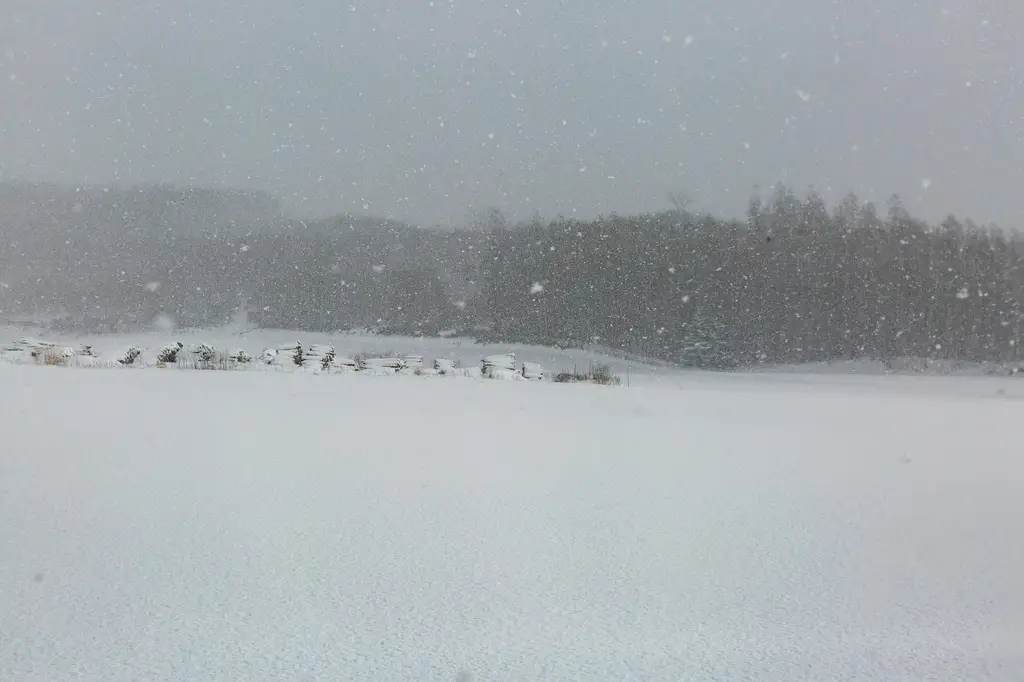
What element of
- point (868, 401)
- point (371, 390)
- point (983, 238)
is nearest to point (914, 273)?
point (983, 238)

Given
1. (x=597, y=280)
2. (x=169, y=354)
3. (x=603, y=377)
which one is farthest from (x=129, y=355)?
(x=597, y=280)

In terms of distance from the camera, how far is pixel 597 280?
117ft

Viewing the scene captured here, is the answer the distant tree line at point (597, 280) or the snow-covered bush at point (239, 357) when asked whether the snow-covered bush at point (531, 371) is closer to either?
the snow-covered bush at point (239, 357)

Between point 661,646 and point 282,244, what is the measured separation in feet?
138

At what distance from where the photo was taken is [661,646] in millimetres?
2002

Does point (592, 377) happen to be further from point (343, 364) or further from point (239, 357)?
point (239, 357)

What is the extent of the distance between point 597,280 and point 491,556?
33.3m

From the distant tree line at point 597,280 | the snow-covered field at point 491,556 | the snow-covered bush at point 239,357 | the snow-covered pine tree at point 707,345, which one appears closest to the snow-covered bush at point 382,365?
the snow-covered bush at point 239,357

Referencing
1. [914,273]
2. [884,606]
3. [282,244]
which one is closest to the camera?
[884,606]

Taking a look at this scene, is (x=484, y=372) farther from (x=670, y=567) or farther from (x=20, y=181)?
(x=20, y=181)

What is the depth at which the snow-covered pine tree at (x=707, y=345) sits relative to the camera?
30547 millimetres

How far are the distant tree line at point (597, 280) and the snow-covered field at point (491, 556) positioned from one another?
26329mm

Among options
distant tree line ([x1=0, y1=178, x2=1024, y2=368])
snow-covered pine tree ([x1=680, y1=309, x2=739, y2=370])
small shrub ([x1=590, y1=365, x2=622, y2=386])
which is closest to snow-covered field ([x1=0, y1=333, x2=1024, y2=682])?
small shrub ([x1=590, y1=365, x2=622, y2=386])

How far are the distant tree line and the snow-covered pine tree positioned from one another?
0.06m
